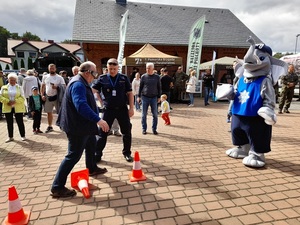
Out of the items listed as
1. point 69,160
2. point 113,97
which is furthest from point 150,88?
point 69,160

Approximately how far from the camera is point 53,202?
2641mm

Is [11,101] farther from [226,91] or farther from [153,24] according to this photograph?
[153,24]

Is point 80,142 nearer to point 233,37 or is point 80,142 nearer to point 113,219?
point 113,219

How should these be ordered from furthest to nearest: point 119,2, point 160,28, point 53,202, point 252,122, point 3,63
Result: point 3,63, point 119,2, point 160,28, point 252,122, point 53,202

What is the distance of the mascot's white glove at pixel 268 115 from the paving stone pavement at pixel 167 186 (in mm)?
872

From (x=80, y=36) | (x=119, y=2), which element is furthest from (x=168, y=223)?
(x=119, y=2)

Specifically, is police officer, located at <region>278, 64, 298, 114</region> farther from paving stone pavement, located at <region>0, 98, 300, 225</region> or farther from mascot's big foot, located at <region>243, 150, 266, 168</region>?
mascot's big foot, located at <region>243, 150, 266, 168</region>

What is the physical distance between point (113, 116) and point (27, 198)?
1.71 meters

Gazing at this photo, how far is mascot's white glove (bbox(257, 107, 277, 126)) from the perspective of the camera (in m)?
3.13

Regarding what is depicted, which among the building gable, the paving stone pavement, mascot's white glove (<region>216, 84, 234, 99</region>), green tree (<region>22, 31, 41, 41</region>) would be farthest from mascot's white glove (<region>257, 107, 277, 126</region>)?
green tree (<region>22, 31, 41, 41</region>)

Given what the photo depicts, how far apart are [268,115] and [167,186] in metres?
1.82

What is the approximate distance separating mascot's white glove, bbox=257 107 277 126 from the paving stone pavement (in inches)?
34.3

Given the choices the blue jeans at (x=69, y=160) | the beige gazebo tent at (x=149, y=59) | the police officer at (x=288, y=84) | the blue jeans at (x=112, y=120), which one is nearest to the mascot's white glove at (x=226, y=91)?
the blue jeans at (x=112, y=120)

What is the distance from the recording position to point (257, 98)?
3.35 m
